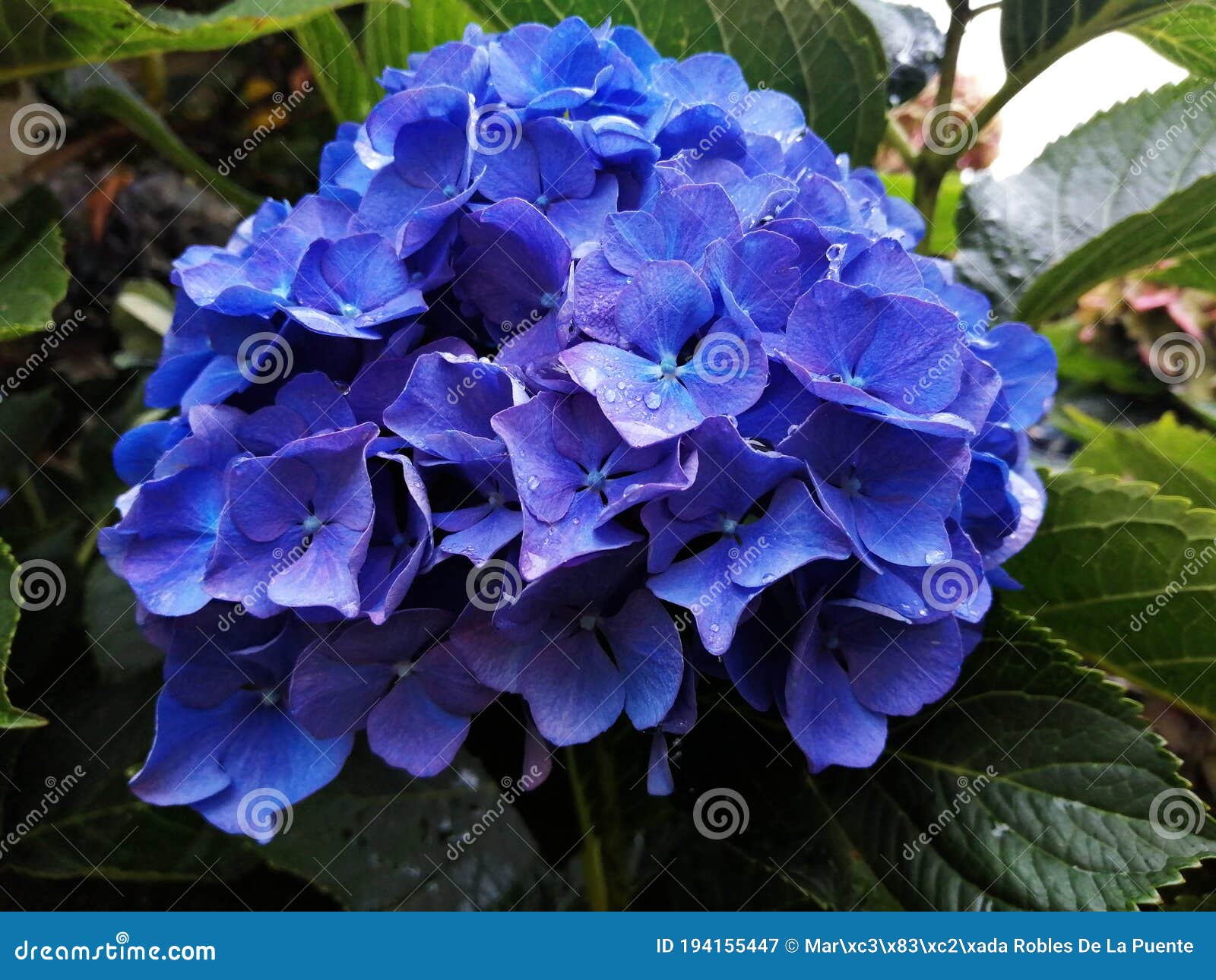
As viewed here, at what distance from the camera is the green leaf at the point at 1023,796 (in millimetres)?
569

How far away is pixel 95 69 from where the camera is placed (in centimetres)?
82

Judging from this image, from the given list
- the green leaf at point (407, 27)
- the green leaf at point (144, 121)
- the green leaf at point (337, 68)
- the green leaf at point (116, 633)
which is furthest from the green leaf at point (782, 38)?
the green leaf at point (116, 633)

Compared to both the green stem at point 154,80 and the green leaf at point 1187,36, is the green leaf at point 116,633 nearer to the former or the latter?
the green stem at point 154,80

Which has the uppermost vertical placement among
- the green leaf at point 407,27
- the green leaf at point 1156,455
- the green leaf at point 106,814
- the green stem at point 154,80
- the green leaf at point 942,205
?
the green leaf at point 407,27

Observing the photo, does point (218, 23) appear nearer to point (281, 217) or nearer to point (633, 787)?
point (281, 217)

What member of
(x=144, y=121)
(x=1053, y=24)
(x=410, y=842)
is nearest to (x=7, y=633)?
(x=410, y=842)

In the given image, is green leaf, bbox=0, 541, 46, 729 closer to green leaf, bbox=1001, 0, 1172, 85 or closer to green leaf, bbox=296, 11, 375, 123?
green leaf, bbox=296, 11, 375, 123

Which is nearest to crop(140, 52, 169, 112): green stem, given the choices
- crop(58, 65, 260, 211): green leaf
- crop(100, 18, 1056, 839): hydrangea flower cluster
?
crop(58, 65, 260, 211): green leaf

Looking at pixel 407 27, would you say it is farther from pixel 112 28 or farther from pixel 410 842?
pixel 410 842

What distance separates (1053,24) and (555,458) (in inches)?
23.1

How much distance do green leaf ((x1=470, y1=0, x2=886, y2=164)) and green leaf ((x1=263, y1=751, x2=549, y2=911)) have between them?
0.56m

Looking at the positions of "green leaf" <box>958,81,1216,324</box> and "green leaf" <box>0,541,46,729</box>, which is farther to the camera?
"green leaf" <box>958,81,1216,324</box>

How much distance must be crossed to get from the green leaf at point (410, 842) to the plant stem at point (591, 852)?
6cm

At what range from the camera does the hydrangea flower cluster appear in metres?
0.45
